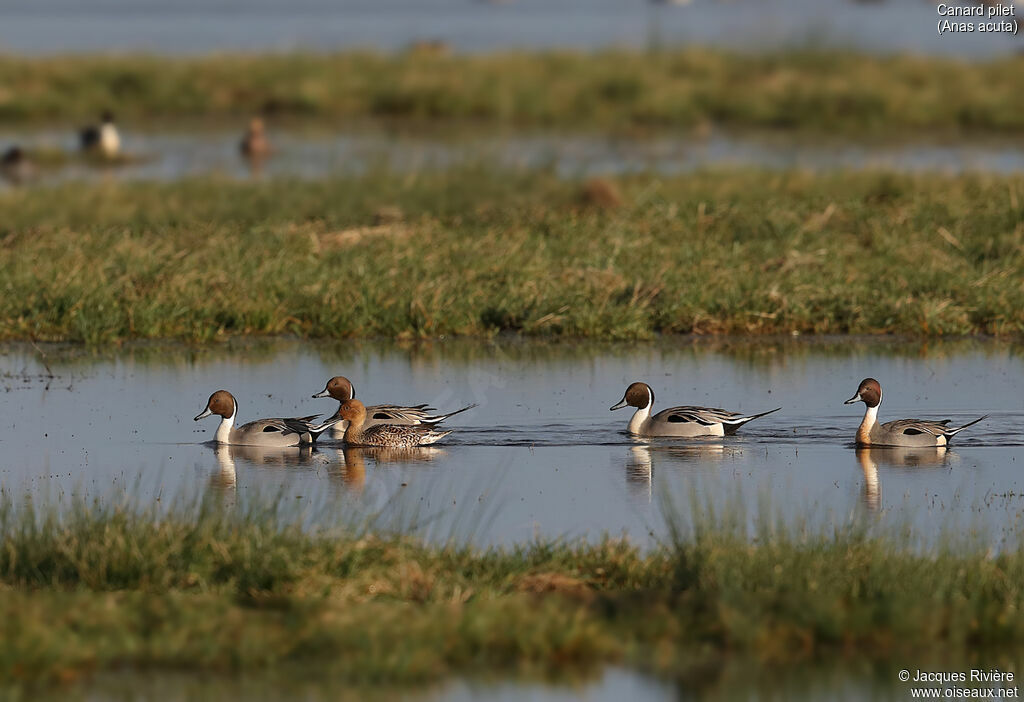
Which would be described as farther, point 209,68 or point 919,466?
point 209,68

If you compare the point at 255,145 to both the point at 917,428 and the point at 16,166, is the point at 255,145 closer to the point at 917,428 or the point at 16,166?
the point at 16,166

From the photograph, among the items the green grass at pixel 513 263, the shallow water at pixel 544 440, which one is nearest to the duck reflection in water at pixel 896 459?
the shallow water at pixel 544 440

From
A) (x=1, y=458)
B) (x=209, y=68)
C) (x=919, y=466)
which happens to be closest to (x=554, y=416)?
(x=919, y=466)

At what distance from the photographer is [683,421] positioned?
12.8 m

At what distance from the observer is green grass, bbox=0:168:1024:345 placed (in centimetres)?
1656

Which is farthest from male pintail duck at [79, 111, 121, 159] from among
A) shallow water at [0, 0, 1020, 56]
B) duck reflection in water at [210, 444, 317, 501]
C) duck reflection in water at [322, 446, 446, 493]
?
duck reflection in water at [322, 446, 446, 493]

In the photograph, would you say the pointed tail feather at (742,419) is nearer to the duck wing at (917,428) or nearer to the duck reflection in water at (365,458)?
the duck wing at (917,428)

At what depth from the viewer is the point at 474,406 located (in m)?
13.8

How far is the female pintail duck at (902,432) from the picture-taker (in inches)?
489

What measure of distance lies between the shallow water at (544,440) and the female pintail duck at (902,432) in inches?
4.4

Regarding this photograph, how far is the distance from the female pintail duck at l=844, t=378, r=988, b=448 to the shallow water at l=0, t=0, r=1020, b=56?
31141mm

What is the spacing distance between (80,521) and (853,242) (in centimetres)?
1227

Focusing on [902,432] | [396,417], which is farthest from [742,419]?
[396,417]

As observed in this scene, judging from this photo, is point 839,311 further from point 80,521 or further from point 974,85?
point 974,85
